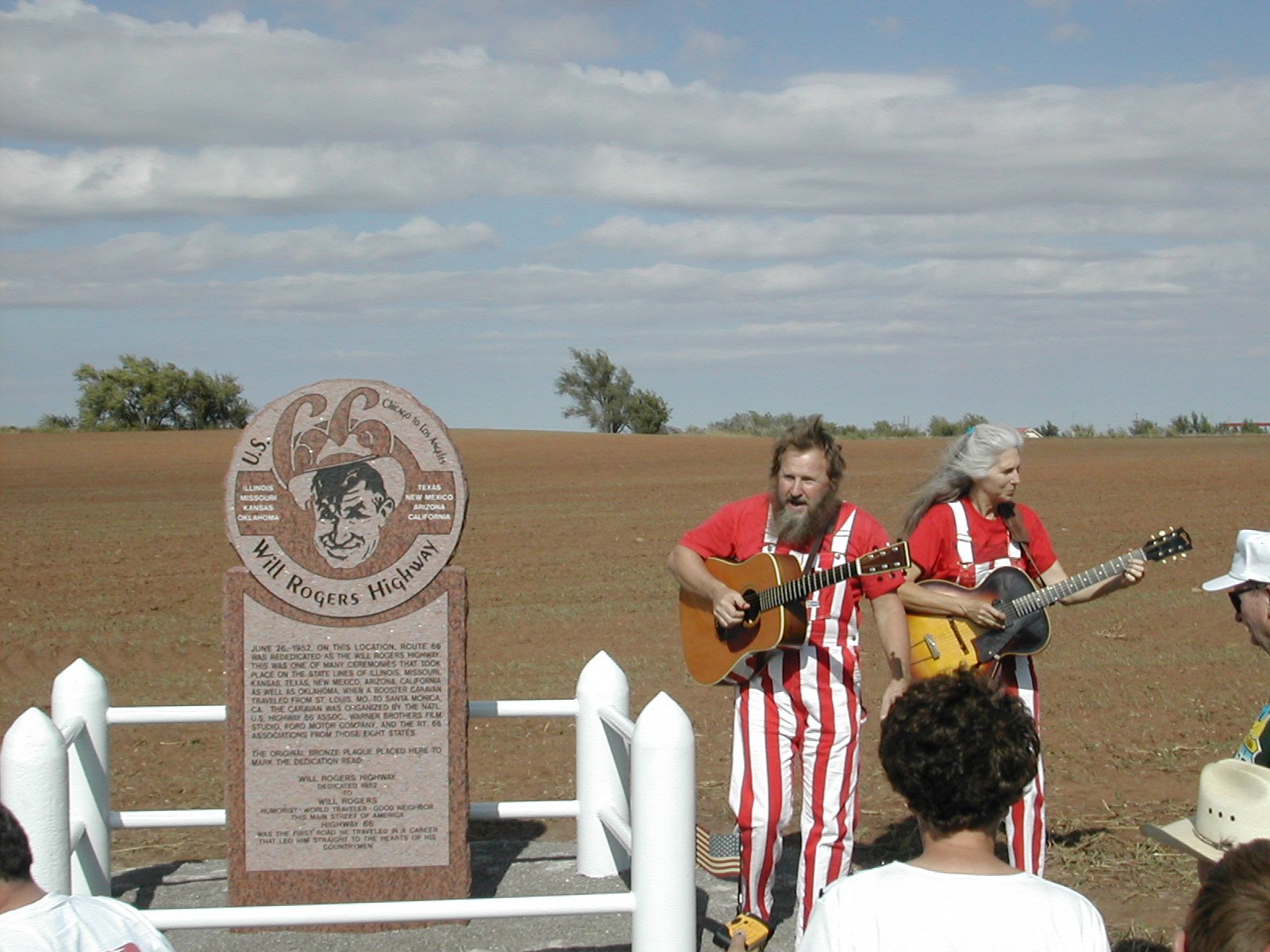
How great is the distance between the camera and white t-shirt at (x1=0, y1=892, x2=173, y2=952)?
259 centimetres

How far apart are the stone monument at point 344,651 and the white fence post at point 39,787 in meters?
0.76

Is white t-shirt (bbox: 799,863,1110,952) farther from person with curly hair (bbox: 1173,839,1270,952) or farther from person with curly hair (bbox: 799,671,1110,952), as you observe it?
person with curly hair (bbox: 1173,839,1270,952)

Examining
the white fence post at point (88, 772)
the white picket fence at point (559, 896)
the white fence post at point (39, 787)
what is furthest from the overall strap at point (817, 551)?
the white fence post at point (88, 772)

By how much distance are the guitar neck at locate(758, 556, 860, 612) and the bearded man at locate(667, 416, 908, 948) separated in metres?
0.09

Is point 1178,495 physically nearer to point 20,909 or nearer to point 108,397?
point 20,909

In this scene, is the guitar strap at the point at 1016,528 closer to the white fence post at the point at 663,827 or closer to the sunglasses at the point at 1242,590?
the white fence post at the point at 663,827

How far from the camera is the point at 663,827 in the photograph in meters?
4.62

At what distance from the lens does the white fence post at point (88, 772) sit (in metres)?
5.56

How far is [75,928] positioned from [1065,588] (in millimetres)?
3935

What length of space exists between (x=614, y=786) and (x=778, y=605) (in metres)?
1.44

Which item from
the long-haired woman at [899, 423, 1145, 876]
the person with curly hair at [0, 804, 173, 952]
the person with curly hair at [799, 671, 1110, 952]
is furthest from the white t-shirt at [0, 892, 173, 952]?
the long-haired woman at [899, 423, 1145, 876]

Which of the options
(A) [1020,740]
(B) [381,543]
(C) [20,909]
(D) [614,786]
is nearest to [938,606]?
(D) [614,786]

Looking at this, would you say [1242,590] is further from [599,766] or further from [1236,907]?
[599,766]

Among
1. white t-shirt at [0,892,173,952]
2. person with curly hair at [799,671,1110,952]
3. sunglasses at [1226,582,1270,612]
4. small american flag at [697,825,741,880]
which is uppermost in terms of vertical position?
sunglasses at [1226,582,1270,612]
